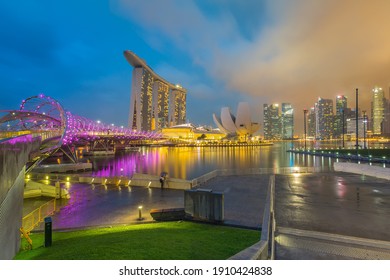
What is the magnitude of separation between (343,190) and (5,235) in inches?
537

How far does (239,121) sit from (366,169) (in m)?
115

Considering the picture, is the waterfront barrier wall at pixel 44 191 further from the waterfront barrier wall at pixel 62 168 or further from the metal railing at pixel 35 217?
the waterfront barrier wall at pixel 62 168

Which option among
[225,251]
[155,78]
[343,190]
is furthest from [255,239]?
[155,78]

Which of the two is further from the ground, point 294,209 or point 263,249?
point 263,249

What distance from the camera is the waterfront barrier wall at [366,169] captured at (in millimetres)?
16516

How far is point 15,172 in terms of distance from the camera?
5859 mm

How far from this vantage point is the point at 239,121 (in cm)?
13238

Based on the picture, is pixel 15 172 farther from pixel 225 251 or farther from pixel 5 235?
pixel 225 251

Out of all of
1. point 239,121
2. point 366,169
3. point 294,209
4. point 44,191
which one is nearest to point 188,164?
point 366,169

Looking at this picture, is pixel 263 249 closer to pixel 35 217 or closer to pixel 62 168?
pixel 35 217

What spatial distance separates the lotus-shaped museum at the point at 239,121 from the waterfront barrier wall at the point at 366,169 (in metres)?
103

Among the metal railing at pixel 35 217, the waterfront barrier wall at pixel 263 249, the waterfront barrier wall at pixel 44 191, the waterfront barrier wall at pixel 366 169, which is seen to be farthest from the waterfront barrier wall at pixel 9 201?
the waterfront barrier wall at pixel 366 169

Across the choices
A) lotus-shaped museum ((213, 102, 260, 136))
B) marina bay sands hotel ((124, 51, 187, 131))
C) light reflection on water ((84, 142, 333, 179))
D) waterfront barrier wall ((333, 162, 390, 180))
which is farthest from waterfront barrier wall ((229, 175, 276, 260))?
marina bay sands hotel ((124, 51, 187, 131))

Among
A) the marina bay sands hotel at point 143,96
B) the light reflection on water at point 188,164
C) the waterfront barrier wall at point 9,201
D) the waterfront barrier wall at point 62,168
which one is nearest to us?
the waterfront barrier wall at point 9,201
